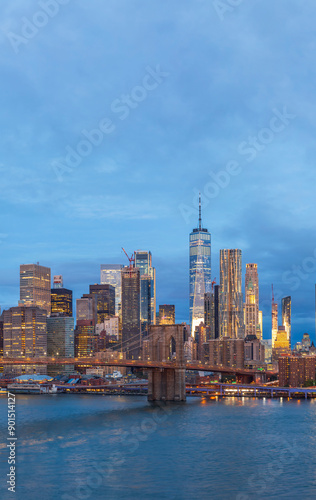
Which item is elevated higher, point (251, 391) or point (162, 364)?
point (162, 364)

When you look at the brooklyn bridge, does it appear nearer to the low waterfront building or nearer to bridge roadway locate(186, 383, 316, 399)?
bridge roadway locate(186, 383, 316, 399)

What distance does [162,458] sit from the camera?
42969 mm

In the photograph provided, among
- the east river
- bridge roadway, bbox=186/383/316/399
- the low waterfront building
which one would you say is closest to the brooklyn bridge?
the east river

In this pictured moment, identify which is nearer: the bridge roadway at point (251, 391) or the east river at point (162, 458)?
the east river at point (162, 458)

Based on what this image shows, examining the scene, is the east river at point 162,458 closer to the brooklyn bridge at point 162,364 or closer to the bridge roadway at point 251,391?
the brooklyn bridge at point 162,364

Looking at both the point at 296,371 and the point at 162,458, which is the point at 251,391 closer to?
the point at 296,371

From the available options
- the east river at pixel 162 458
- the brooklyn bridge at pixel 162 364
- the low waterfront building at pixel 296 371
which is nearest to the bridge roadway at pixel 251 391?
the low waterfront building at pixel 296 371

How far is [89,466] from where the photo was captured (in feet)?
131

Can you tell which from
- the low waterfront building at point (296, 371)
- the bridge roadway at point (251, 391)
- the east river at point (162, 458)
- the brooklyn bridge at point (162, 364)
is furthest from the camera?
the low waterfront building at point (296, 371)

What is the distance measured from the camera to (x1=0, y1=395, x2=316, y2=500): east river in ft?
112

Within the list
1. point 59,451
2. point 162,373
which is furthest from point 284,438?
point 162,373

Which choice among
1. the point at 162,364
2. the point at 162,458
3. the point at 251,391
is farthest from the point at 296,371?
the point at 162,458

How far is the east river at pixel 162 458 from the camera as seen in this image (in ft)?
112

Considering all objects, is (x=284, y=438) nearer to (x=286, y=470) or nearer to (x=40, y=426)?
(x=286, y=470)
